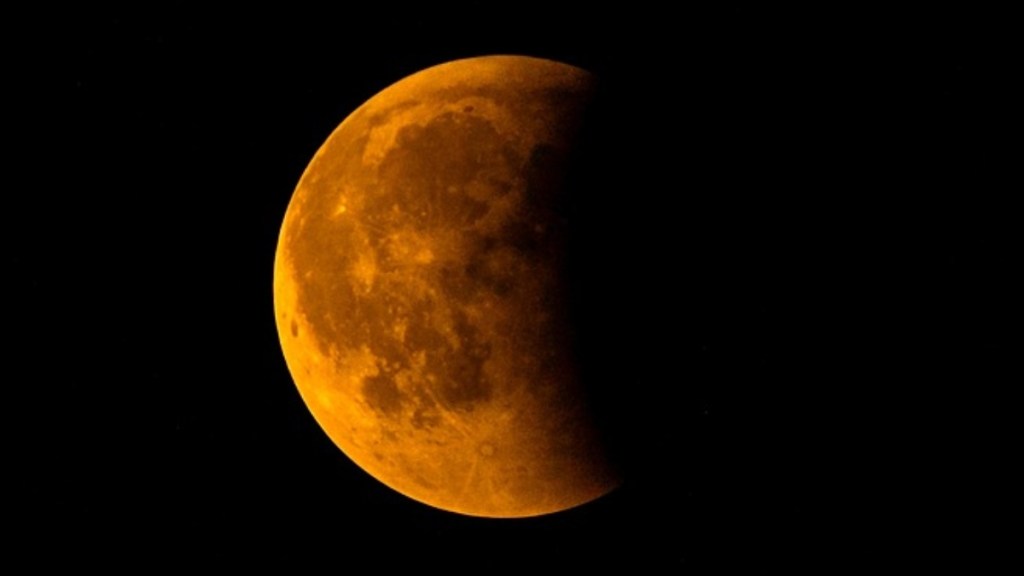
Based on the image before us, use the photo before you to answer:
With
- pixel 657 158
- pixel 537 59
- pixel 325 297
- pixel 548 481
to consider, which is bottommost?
pixel 548 481

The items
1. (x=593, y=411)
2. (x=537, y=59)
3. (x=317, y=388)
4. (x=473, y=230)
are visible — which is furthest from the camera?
(x=537, y=59)

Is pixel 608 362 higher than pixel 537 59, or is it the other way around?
pixel 537 59

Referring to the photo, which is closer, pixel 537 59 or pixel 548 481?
pixel 548 481

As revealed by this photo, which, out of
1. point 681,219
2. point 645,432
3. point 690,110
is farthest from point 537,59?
point 645,432

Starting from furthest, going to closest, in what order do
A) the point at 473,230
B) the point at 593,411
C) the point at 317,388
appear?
the point at 317,388 < the point at 593,411 < the point at 473,230

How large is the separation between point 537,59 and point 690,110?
3.19 feet

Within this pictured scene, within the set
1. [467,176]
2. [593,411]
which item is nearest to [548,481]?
[593,411]

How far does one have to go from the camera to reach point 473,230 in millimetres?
3295

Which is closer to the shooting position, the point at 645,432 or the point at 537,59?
the point at 645,432

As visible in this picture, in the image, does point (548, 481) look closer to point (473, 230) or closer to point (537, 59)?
point (473, 230)

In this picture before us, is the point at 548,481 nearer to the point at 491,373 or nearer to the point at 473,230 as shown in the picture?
the point at 491,373

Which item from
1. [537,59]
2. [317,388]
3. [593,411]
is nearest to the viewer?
[593,411]

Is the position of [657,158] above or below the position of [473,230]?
above

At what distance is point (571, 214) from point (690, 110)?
73cm
